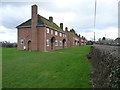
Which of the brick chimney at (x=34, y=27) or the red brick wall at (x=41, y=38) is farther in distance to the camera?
the brick chimney at (x=34, y=27)

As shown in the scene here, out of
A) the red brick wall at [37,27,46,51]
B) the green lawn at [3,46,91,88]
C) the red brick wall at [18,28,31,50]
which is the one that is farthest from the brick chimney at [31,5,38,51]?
the green lawn at [3,46,91,88]

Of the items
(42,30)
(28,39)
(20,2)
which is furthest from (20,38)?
(20,2)

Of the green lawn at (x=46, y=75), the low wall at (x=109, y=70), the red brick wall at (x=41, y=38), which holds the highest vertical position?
the red brick wall at (x=41, y=38)

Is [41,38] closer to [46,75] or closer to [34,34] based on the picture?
[34,34]

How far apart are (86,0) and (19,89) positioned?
8855 millimetres

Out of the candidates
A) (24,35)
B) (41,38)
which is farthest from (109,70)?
(24,35)

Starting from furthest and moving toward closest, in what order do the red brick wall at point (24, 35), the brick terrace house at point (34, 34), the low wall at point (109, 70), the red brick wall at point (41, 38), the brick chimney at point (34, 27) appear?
the red brick wall at point (24, 35) → the brick chimney at point (34, 27) → the brick terrace house at point (34, 34) → the red brick wall at point (41, 38) → the low wall at point (109, 70)

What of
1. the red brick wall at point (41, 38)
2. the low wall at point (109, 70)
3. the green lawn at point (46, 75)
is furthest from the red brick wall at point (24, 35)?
the low wall at point (109, 70)

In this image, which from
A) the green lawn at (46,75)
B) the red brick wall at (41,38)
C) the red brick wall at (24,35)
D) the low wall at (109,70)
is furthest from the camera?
the red brick wall at (24,35)

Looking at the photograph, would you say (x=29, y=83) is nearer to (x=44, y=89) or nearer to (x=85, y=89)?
(x=44, y=89)

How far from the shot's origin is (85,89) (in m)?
4.39

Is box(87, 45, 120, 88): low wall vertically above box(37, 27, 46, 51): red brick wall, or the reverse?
box(37, 27, 46, 51): red brick wall

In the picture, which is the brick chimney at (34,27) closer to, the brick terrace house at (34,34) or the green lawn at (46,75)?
the brick terrace house at (34,34)

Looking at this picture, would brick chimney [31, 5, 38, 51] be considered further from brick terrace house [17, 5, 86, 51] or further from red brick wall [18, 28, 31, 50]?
red brick wall [18, 28, 31, 50]
